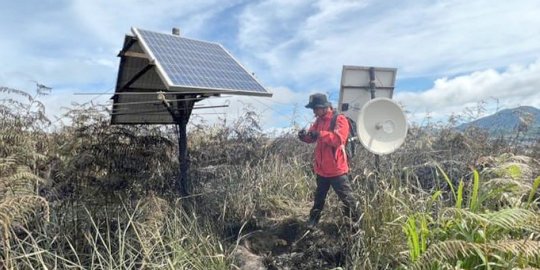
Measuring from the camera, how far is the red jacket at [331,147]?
19.2 feet

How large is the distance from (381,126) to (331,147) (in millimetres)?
713

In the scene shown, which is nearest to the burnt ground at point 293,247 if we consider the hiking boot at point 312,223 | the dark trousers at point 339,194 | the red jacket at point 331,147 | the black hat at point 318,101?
the hiking boot at point 312,223

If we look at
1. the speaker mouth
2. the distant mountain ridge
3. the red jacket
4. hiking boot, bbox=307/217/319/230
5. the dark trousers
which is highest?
the distant mountain ridge

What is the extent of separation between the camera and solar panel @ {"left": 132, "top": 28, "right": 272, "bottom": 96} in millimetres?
5180

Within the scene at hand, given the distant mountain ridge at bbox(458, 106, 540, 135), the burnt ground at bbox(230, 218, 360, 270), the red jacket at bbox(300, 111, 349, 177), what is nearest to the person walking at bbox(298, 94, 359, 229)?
the red jacket at bbox(300, 111, 349, 177)

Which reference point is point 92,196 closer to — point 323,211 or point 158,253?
point 158,253

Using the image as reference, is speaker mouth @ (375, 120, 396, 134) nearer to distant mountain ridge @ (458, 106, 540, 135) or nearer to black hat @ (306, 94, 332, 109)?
black hat @ (306, 94, 332, 109)

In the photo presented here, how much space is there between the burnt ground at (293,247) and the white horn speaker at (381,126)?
3.92 ft

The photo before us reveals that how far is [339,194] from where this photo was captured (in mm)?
5863

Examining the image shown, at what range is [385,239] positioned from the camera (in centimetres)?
434

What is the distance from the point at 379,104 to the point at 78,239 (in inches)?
158

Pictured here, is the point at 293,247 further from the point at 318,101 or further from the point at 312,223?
the point at 318,101

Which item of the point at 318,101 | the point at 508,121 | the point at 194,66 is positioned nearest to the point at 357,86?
the point at 318,101

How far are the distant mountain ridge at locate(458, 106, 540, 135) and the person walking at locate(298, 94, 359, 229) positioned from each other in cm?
402
